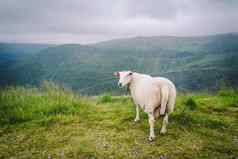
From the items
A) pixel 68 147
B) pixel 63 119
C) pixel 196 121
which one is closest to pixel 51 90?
pixel 63 119

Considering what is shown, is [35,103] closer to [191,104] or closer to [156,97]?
[156,97]

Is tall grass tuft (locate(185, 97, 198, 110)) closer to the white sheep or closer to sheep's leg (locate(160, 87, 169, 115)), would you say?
the white sheep

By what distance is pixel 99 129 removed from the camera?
28.8 ft

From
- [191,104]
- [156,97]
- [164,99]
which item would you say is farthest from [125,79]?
[191,104]

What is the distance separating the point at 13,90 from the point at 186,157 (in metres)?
9.21

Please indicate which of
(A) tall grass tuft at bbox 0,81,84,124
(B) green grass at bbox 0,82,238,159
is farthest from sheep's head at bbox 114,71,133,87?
(A) tall grass tuft at bbox 0,81,84,124

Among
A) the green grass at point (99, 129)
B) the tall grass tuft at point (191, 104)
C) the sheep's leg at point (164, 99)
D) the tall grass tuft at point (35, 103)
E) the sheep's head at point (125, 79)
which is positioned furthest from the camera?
the tall grass tuft at point (191, 104)

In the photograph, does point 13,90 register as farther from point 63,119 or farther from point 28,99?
point 63,119

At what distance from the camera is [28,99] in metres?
11.3

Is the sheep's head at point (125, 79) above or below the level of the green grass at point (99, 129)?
above

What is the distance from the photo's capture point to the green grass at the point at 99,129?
6.95 m

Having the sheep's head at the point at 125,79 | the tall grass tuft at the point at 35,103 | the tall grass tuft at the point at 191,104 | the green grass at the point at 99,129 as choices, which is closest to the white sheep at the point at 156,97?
the sheep's head at the point at 125,79

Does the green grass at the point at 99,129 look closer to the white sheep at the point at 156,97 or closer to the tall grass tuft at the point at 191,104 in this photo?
the tall grass tuft at the point at 191,104

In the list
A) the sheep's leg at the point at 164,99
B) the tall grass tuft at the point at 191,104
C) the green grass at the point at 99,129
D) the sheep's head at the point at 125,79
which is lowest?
the green grass at the point at 99,129
